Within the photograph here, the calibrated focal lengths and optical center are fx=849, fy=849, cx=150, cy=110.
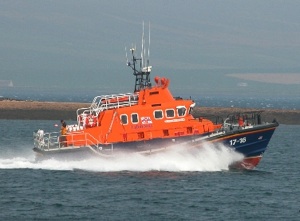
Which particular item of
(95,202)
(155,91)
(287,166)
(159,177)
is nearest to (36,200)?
(95,202)

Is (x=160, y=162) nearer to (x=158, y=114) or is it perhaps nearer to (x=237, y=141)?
(x=158, y=114)

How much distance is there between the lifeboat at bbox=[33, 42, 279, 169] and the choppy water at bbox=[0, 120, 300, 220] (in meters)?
0.55

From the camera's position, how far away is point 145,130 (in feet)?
126

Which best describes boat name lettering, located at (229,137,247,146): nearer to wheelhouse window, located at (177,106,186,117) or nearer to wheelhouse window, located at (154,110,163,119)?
wheelhouse window, located at (177,106,186,117)

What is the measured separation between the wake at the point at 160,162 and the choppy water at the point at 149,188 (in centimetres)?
5

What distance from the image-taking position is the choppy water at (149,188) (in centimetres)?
2934

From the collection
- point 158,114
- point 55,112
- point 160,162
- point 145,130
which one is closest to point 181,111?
point 158,114

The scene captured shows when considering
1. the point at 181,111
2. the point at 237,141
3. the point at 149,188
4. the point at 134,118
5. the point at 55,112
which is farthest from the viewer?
the point at 55,112

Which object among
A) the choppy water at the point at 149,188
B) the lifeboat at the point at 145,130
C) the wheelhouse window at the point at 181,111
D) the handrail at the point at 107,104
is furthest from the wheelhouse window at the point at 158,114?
the choppy water at the point at 149,188

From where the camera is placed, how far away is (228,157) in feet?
128

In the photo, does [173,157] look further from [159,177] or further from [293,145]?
[293,145]

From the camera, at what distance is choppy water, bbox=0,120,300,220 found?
29.3 m

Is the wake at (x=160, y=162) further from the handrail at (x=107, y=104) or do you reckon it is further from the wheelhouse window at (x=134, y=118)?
the handrail at (x=107, y=104)

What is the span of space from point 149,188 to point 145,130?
5.10 meters
